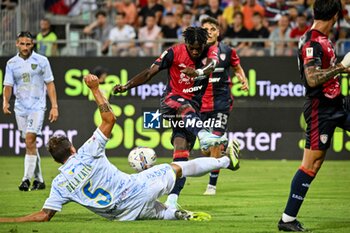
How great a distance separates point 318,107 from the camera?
32.8 ft

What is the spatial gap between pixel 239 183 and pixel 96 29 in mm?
8851

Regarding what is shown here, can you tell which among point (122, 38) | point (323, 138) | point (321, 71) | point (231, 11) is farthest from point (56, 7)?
point (321, 71)

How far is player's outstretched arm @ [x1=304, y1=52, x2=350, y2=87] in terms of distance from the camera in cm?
952

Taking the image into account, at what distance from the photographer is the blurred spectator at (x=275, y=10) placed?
2414cm

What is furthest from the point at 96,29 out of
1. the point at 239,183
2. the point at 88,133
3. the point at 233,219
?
the point at 233,219

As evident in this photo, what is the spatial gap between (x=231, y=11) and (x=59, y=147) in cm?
1439

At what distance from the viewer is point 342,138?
72.5 feet

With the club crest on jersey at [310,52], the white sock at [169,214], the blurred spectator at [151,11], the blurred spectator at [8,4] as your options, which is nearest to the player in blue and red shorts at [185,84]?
the white sock at [169,214]

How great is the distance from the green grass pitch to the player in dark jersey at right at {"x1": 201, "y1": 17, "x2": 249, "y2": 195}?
1.09 m

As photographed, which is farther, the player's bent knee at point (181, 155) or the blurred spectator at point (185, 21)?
the blurred spectator at point (185, 21)

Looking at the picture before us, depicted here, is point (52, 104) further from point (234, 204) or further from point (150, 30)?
point (150, 30)

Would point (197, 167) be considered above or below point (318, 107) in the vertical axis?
below

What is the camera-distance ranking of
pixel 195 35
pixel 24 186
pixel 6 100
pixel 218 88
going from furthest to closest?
pixel 6 100 < pixel 24 186 < pixel 218 88 < pixel 195 35

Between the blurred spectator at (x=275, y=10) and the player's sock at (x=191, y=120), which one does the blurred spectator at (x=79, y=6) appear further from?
the player's sock at (x=191, y=120)
